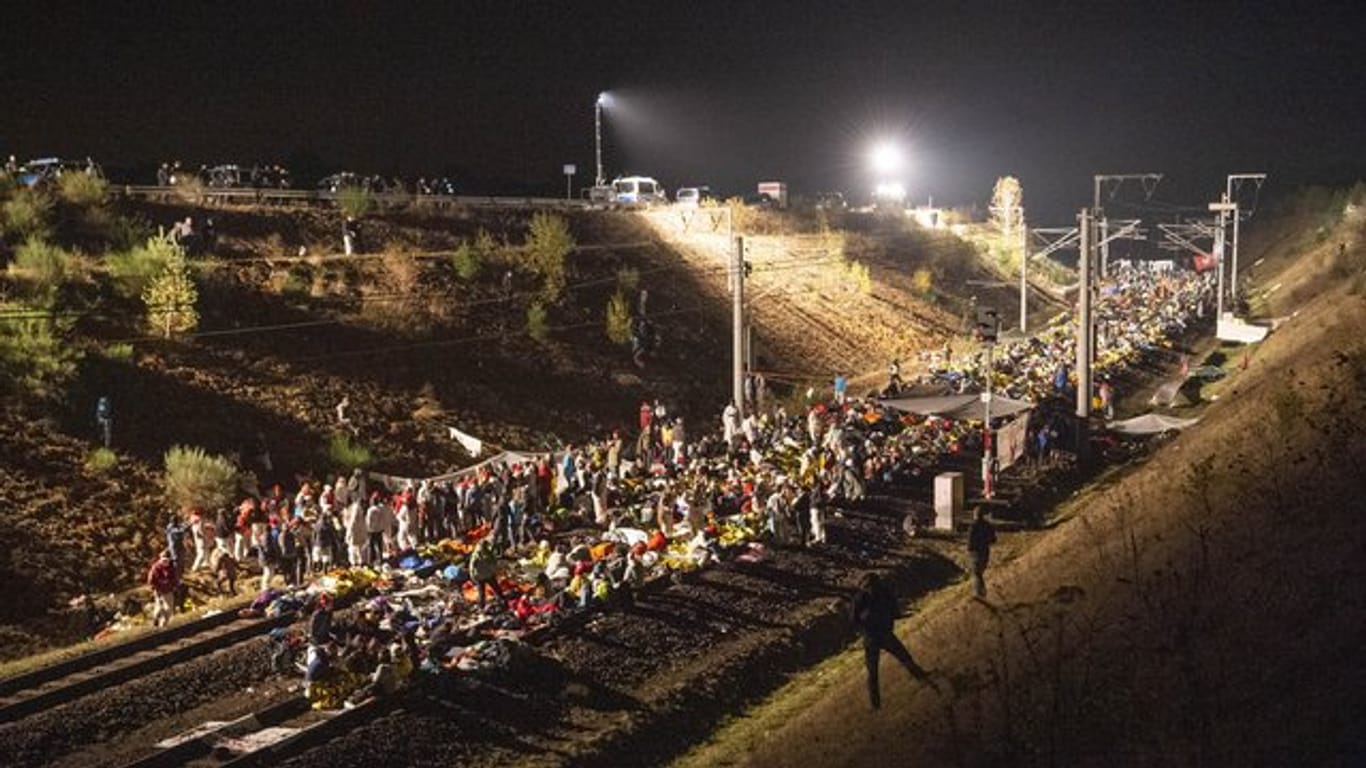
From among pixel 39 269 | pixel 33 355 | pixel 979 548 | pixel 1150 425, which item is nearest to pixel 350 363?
pixel 39 269

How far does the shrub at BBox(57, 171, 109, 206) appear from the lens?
3419cm

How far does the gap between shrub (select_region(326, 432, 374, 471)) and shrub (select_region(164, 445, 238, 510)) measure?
312 cm

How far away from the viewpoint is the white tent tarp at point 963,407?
30.1 meters

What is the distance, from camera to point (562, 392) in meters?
36.8

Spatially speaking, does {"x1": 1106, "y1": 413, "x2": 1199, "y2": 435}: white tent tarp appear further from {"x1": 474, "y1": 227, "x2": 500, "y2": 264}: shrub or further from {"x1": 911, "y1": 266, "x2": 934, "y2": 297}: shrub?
{"x1": 911, "y1": 266, "x2": 934, "y2": 297}: shrub

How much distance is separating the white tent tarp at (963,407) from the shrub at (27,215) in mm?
25189

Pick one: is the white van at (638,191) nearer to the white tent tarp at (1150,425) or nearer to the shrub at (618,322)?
the shrub at (618,322)

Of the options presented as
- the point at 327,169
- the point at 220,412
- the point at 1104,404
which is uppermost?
the point at 327,169

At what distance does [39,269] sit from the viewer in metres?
28.8

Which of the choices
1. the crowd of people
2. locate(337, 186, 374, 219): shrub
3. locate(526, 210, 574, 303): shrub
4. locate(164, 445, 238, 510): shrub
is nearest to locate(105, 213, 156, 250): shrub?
locate(337, 186, 374, 219): shrub

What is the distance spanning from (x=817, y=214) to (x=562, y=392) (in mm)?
41107

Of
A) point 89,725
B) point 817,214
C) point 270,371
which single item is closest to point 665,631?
point 89,725

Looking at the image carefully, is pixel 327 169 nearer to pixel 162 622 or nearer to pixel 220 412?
pixel 220 412

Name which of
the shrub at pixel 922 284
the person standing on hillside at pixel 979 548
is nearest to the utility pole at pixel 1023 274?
the shrub at pixel 922 284
